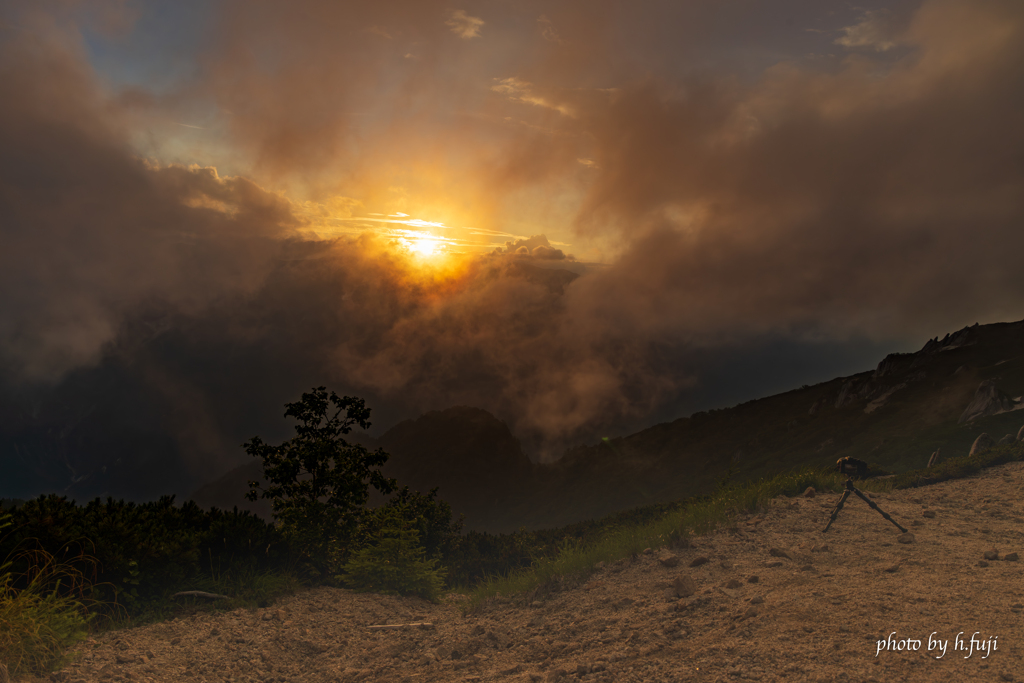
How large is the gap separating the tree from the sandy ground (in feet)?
5.75

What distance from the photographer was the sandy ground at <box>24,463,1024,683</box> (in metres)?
7.63

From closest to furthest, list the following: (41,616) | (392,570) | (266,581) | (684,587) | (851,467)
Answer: (41,616) → (684,587) → (266,581) → (851,467) → (392,570)

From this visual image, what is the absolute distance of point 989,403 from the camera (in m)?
76.8

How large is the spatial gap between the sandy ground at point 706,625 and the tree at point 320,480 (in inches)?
69.0

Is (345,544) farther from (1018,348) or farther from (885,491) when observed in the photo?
(1018,348)

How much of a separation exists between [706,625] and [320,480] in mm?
10588

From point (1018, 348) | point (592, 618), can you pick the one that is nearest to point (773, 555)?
point (592, 618)

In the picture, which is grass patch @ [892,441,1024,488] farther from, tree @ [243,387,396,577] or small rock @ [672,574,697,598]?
tree @ [243,387,396,577]

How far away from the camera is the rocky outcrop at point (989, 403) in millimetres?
67169

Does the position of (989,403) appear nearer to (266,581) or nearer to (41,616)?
(266,581)

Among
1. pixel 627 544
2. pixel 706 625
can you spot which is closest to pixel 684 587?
pixel 706 625

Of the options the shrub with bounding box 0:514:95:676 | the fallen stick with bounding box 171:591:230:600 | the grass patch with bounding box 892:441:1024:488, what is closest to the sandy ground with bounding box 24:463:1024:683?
the shrub with bounding box 0:514:95:676

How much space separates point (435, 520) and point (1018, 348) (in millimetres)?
154596

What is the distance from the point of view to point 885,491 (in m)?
16.8
